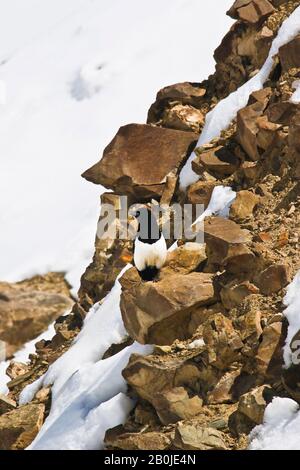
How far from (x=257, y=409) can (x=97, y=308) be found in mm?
5012

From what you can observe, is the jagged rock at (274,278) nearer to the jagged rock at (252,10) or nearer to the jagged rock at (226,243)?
the jagged rock at (226,243)

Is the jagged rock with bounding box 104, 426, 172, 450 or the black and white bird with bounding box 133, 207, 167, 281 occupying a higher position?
the black and white bird with bounding box 133, 207, 167, 281

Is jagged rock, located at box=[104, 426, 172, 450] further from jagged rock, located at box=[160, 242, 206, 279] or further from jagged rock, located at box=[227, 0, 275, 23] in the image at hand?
jagged rock, located at box=[227, 0, 275, 23]

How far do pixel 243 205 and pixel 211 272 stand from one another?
1.15 meters

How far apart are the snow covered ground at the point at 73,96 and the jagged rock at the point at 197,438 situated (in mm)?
20708

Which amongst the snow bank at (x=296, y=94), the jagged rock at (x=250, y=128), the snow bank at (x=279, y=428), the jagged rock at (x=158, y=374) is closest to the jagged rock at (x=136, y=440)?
the jagged rock at (x=158, y=374)

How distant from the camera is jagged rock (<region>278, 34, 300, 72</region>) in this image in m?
14.2

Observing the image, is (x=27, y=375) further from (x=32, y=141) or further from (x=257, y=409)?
(x=32, y=141)

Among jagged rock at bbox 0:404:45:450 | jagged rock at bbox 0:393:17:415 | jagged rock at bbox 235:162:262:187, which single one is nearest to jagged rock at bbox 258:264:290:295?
jagged rock at bbox 235:162:262:187

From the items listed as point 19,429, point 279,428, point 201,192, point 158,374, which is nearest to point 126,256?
point 201,192

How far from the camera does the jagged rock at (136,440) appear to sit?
9.86 metres

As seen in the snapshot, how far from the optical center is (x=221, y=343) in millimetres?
10328

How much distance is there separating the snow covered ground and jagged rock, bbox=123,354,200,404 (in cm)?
1956

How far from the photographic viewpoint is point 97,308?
14.2 m
